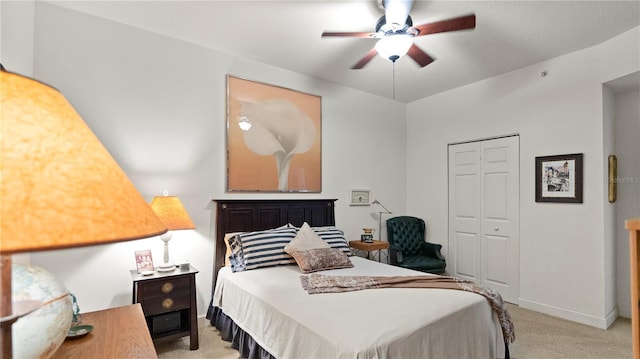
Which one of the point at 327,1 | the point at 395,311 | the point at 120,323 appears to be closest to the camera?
the point at 120,323

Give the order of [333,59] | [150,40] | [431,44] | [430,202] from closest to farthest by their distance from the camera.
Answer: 1. [150,40]
2. [431,44]
3. [333,59]
4. [430,202]

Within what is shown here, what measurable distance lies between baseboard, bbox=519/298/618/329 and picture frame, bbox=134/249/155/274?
4.11 meters

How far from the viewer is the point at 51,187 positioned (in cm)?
43

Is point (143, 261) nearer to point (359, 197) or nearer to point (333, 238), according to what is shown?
point (333, 238)

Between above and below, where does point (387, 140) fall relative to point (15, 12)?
below

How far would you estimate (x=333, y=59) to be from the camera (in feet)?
11.6

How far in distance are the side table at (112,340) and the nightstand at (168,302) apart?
0.93 metres

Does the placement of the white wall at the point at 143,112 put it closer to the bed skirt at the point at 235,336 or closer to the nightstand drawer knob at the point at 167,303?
the bed skirt at the point at 235,336

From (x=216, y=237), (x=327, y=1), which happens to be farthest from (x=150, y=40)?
(x=216, y=237)

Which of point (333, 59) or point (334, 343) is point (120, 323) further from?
point (333, 59)

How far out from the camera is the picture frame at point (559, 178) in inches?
131

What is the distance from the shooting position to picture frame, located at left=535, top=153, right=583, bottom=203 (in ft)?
10.9

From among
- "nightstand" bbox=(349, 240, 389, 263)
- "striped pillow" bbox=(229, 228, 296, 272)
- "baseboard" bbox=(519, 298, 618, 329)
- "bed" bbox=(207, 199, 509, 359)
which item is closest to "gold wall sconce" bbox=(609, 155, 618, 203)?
"baseboard" bbox=(519, 298, 618, 329)

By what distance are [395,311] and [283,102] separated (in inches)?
110
